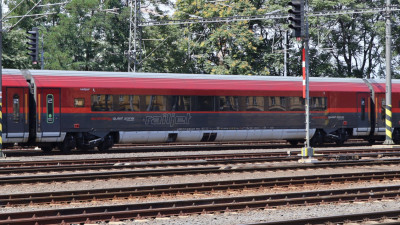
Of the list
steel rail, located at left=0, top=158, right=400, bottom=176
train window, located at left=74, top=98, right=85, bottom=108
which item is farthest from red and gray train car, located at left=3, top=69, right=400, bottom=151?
steel rail, located at left=0, top=158, right=400, bottom=176

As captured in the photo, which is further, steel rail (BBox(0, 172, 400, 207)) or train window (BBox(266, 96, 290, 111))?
train window (BBox(266, 96, 290, 111))

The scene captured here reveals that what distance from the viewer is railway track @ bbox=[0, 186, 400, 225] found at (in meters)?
10.8

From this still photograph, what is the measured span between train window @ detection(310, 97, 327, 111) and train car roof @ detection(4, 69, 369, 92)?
1.37 feet

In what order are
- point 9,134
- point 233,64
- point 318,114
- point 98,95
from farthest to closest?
point 233,64 < point 318,114 < point 98,95 < point 9,134

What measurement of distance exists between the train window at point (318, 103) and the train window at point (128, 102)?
26.9ft

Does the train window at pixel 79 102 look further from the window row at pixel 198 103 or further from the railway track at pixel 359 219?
the railway track at pixel 359 219

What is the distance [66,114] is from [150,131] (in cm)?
364

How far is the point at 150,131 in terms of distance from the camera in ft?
86.0

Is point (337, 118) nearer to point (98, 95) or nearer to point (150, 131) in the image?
point (150, 131)

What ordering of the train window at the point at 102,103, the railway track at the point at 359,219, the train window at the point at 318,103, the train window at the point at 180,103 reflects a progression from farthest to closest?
the train window at the point at 318,103 < the train window at the point at 180,103 < the train window at the point at 102,103 < the railway track at the point at 359,219

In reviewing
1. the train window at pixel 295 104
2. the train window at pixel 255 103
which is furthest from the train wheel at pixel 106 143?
the train window at pixel 295 104

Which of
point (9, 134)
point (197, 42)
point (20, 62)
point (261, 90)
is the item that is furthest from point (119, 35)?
point (9, 134)

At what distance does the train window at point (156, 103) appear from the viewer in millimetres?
26156

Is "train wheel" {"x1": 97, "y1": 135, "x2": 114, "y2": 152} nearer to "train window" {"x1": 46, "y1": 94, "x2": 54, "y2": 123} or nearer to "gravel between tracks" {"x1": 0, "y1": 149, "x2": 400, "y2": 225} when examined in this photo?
"train window" {"x1": 46, "y1": 94, "x2": 54, "y2": 123}
